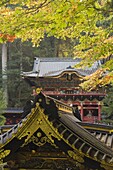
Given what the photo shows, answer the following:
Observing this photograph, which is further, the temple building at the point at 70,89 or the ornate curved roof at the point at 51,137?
the temple building at the point at 70,89

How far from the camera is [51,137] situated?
3777 millimetres

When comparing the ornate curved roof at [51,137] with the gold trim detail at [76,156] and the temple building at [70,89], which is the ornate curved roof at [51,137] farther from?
the temple building at [70,89]

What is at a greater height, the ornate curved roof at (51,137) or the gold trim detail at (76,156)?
the ornate curved roof at (51,137)

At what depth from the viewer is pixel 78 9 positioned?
3713mm

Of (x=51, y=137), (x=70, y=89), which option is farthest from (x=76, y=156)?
(x=70, y=89)

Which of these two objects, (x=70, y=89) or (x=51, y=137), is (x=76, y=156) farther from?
(x=70, y=89)

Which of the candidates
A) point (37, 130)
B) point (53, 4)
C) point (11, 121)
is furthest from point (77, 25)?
point (11, 121)

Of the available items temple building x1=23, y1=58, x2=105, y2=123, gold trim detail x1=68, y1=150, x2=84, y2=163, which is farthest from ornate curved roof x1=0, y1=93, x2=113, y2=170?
temple building x1=23, y1=58, x2=105, y2=123

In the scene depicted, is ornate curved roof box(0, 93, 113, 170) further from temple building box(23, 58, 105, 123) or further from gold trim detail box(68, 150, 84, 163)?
temple building box(23, 58, 105, 123)

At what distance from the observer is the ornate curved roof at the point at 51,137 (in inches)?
145

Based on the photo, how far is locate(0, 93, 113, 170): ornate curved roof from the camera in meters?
3.67

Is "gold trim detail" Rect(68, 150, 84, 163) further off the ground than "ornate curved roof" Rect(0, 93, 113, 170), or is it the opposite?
"ornate curved roof" Rect(0, 93, 113, 170)

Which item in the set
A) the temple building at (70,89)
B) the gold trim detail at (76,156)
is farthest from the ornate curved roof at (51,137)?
the temple building at (70,89)

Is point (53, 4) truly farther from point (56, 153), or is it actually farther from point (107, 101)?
point (107, 101)
